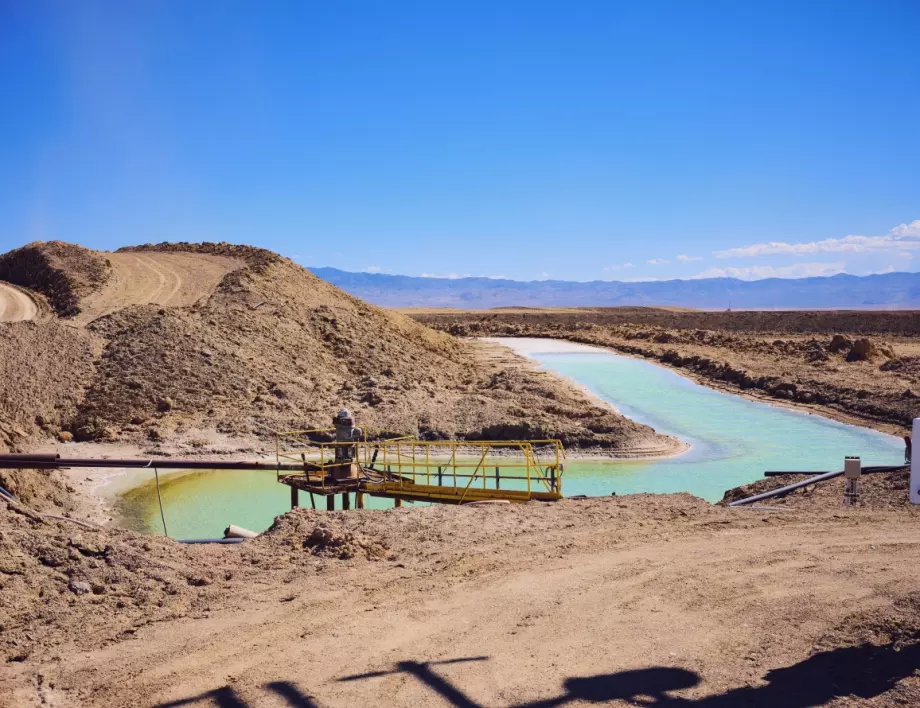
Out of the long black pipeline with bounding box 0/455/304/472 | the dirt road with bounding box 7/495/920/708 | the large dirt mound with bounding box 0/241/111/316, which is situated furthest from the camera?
the large dirt mound with bounding box 0/241/111/316

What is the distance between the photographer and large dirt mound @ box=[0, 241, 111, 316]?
3194 centimetres

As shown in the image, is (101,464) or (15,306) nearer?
(101,464)

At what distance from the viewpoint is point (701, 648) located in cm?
754

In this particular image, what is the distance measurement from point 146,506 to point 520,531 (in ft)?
32.4


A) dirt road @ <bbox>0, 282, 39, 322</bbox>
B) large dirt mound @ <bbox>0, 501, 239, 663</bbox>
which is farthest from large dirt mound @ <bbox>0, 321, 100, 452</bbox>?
large dirt mound @ <bbox>0, 501, 239, 663</bbox>

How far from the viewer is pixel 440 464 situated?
2008cm

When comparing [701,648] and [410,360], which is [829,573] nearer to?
[701,648]

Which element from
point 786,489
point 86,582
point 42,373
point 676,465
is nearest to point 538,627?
point 86,582

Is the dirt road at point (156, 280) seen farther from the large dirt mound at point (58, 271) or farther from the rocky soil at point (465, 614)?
the rocky soil at point (465, 614)

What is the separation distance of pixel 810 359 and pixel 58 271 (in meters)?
35.9

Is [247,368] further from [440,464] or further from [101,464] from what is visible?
[101,464]

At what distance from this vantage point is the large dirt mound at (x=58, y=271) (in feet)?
105

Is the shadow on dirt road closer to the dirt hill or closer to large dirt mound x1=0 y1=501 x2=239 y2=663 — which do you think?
large dirt mound x1=0 y1=501 x2=239 y2=663

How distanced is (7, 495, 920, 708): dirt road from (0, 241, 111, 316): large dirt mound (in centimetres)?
2416
